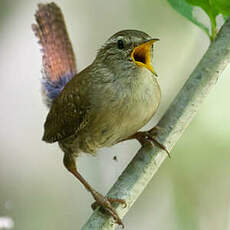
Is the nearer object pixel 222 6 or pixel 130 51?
pixel 222 6

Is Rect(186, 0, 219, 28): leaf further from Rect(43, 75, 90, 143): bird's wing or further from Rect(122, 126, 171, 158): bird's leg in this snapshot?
Rect(43, 75, 90, 143): bird's wing

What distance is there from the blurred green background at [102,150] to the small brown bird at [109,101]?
Answer: 69cm

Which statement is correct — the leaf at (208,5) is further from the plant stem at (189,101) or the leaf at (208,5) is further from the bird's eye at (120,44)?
the bird's eye at (120,44)

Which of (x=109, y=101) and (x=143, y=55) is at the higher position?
(x=143, y=55)

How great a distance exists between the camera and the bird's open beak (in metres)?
1.89

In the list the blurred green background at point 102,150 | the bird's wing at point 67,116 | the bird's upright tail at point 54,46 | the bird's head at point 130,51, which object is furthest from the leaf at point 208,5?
the bird's upright tail at point 54,46

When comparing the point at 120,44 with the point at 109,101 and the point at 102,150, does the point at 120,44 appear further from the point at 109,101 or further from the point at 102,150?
the point at 102,150

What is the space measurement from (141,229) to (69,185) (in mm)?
716

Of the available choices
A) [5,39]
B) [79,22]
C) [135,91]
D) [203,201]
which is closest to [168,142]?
[135,91]

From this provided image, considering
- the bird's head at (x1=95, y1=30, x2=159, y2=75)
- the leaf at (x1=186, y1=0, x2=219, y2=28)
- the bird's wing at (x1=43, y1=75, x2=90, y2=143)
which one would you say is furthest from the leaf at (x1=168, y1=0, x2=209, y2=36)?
the bird's wing at (x1=43, y1=75, x2=90, y2=143)

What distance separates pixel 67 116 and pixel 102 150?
0.77 metres

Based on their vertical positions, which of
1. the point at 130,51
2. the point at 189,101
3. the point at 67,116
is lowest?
the point at 67,116

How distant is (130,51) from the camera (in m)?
1.97

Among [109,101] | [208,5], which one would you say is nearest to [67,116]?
[109,101]
